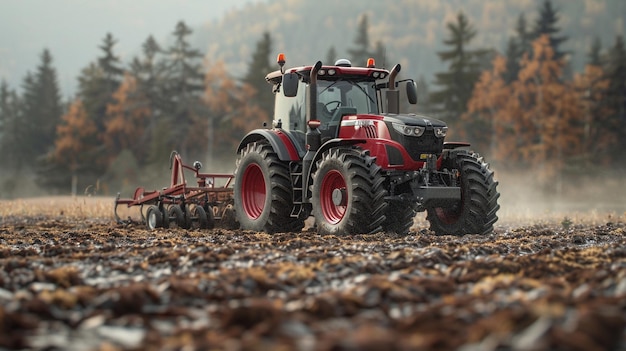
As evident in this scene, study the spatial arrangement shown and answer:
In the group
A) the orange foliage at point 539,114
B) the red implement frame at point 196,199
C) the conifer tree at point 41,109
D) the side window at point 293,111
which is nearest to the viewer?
the side window at point 293,111

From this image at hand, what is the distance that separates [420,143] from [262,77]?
159 ft

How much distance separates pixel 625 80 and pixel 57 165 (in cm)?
4012

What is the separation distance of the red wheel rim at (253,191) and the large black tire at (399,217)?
2760 mm

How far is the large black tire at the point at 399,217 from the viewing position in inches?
449

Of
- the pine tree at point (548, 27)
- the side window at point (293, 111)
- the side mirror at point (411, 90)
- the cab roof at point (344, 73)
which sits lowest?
the side window at point (293, 111)

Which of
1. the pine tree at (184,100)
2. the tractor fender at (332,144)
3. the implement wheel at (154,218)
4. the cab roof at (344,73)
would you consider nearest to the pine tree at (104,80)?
the pine tree at (184,100)

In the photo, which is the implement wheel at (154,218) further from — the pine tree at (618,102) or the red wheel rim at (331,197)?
the pine tree at (618,102)

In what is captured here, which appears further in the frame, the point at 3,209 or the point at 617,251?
the point at 3,209

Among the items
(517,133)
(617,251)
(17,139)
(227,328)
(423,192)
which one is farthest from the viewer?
(17,139)

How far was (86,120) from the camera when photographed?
56.8m

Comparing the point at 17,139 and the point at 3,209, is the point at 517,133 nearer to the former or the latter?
the point at 3,209

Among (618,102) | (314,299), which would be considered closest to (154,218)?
(314,299)

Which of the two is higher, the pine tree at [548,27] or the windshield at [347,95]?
the pine tree at [548,27]

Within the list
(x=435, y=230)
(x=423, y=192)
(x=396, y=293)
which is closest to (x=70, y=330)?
(x=396, y=293)
